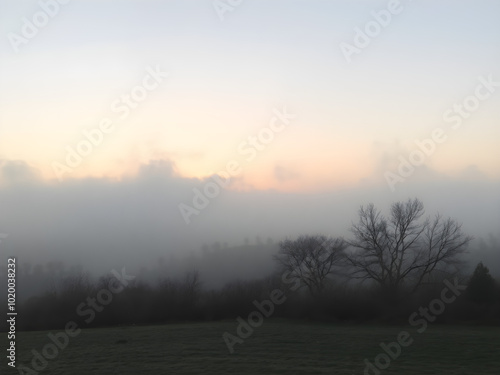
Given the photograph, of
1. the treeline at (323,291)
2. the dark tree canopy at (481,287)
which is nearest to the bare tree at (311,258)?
the treeline at (323,291)

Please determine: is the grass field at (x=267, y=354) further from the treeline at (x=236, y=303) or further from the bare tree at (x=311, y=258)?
the bare tree at (x=311, y=258)

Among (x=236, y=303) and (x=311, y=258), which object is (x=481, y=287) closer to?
(x=311, y=258)

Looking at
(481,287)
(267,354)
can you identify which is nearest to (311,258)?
(481,287)

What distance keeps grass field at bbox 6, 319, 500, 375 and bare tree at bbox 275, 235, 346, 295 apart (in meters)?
28.5

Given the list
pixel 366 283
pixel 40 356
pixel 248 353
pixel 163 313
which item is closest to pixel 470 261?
pixel 366 283

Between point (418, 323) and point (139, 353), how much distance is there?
95.9 ft

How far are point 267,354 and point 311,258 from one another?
40.1 m

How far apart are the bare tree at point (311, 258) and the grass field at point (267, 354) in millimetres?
28496

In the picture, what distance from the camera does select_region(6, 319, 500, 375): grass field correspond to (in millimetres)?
20078

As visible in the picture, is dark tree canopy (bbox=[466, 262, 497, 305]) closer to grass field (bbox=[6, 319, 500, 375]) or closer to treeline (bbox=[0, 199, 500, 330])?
treeline (bbox=[0, 199, 500, 330])

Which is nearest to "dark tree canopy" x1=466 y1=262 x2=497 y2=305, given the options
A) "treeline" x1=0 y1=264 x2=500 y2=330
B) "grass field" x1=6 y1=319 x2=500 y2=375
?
"treeline" x1=0 y1=264 x2=500 y2=330

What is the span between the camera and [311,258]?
63.6 m

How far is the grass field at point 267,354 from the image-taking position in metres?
20.1

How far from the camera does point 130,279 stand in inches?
2557
